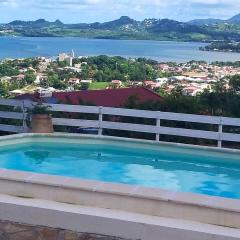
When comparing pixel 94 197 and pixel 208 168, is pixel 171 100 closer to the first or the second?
pixel 208 168

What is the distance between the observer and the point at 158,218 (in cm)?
383

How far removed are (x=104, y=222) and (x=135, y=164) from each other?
5.42 meters

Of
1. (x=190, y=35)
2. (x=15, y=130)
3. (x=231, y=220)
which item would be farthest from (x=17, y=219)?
(x=190, y=35)

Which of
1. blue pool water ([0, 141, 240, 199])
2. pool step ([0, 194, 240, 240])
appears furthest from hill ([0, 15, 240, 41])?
pool step ([0, 194, 240, 240])

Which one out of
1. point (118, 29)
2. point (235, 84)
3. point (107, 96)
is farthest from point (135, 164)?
point (118, 29)

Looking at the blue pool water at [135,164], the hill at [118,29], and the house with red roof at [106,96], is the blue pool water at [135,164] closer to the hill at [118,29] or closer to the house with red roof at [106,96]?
the house with red roof at [106,96]

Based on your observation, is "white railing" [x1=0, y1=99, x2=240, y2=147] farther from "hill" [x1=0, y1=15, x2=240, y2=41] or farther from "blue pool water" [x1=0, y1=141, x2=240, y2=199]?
"hill" [x1=0, y1=15, x2=240, y2=41]

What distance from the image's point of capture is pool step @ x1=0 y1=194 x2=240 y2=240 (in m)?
3.60

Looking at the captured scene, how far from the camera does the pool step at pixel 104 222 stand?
3.60 m

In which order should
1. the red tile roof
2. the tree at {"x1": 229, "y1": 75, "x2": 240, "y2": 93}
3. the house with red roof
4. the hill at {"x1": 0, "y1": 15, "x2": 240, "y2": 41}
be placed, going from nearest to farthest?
the tree at {"x1": 229, "y1": 75, "x2": 240, "y2": 93}, the house with red roof, the red tile roof, the hill at {"x1": 0, "y1": 15, "x2": 240, "y2": 41}

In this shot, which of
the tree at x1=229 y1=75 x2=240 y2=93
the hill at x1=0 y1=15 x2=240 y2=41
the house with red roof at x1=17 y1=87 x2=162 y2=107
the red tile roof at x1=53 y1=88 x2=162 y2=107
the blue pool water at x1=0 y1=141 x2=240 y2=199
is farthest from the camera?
the hill at x1=0 y1=15 x2=240 y2=41

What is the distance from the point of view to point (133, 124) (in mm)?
10180

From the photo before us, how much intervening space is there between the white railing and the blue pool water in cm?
34

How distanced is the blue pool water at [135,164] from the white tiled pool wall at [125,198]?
12.0ft
